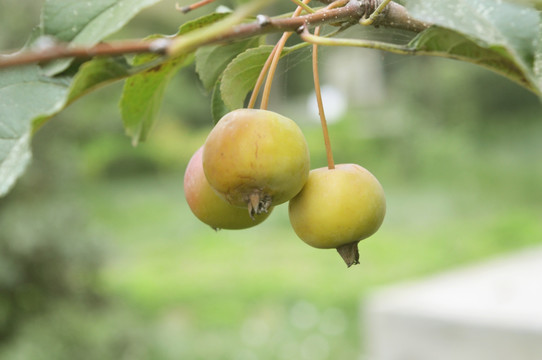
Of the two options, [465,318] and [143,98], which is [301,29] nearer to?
[143,98]

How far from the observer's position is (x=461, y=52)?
424 mm

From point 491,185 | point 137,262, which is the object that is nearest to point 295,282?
point 137,262

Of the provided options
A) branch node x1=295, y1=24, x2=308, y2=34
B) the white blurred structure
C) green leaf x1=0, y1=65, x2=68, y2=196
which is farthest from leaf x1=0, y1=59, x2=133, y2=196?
the white blurred structure

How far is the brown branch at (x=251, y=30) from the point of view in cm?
25

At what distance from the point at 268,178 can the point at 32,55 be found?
227 mm

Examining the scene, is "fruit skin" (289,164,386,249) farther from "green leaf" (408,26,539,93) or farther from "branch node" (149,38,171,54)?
"branch node" (149,38,171,54)

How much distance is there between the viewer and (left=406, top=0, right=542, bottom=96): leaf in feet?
1.18

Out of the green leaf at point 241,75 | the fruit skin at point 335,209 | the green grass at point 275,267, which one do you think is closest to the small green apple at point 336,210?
the fruit skin at point 335,209

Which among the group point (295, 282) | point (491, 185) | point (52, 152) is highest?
point (52, 152)

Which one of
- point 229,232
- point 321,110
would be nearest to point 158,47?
point 321,110

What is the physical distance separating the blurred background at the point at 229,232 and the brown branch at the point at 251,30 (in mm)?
255

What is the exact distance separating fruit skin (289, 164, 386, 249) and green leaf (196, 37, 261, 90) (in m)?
0.16

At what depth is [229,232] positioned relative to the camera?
580 cm

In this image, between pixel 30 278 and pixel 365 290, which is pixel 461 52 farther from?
pixel 365 290
